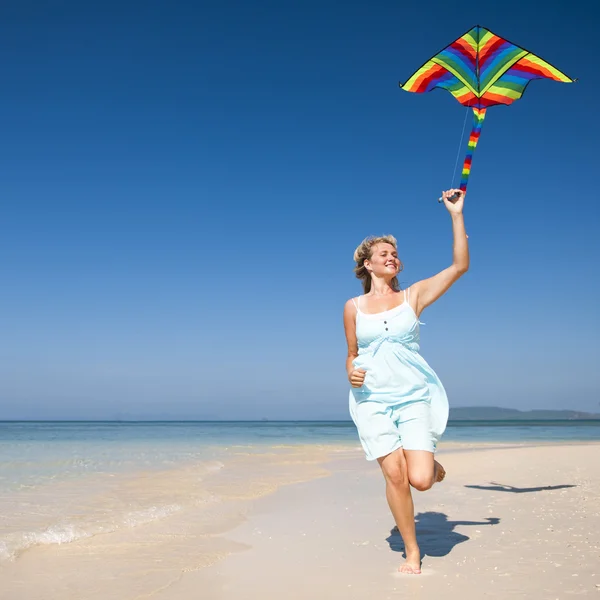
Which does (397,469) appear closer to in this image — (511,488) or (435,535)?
(435,535)

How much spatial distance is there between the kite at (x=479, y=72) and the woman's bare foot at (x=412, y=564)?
2937mm

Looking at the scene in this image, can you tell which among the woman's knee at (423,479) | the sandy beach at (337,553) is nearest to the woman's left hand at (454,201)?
the woman's knee at (423,479)

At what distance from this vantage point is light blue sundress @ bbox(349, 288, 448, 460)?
420cm

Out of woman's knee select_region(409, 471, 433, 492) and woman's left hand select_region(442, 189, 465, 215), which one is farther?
woman's left hand select_region(442, 189, 465, 215)

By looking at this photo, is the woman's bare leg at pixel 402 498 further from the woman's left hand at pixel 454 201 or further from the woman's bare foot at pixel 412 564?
the woman's left hand at pixel 454 201

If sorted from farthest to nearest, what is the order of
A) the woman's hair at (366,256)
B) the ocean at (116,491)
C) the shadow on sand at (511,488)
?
the shadow on sand at (511,488) → the ocean at (116,491) → the woman's hair at (366,256)

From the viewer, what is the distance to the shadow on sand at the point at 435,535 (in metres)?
4.80

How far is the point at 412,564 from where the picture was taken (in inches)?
160

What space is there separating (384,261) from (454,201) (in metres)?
0.65

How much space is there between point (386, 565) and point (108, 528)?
3.01 metres

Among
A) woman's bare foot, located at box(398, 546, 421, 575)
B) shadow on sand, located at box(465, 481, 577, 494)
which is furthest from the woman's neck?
shadow on sand, located at box(465, 481, 577, 494)

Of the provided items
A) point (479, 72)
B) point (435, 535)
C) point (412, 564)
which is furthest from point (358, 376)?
point (479, 72)

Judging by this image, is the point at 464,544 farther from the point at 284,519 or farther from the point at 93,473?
the point at 93,473

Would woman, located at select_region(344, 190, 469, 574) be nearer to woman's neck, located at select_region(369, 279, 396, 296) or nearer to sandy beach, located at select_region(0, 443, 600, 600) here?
woman's neck, located at select_region(369, 279, 396, 296)
